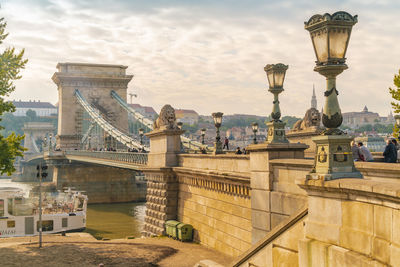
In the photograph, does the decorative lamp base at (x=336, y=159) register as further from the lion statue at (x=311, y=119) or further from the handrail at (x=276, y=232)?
the lion statue at (x=311, y=119)

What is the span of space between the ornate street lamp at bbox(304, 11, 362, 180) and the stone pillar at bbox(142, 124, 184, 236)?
18487mm

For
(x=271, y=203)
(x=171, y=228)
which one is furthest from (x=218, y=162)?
(x=271, y=203)

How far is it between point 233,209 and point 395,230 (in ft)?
43.6

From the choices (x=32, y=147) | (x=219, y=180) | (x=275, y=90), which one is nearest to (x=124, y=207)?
(x=219, y=180)

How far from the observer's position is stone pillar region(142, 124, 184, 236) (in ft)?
85.8

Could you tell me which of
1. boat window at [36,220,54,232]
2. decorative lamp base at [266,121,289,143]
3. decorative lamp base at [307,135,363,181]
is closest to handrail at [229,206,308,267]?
decorative lamp base at [307,135,363,181]

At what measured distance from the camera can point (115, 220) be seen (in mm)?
48062

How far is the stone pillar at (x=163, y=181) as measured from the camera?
26156mm

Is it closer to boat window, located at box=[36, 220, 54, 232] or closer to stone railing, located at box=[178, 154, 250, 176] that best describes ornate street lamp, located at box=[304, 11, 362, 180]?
stone railing, located at box=[178, 154, 250, 176]

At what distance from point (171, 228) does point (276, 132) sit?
40.3 feet

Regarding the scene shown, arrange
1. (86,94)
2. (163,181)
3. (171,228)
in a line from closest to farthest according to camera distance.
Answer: (171,228), (163,181), (86,94)

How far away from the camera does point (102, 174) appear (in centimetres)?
6700

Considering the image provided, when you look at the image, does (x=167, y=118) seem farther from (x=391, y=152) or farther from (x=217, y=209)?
(x=391, y=152)

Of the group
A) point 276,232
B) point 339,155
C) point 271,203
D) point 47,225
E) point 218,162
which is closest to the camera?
point 339,155
